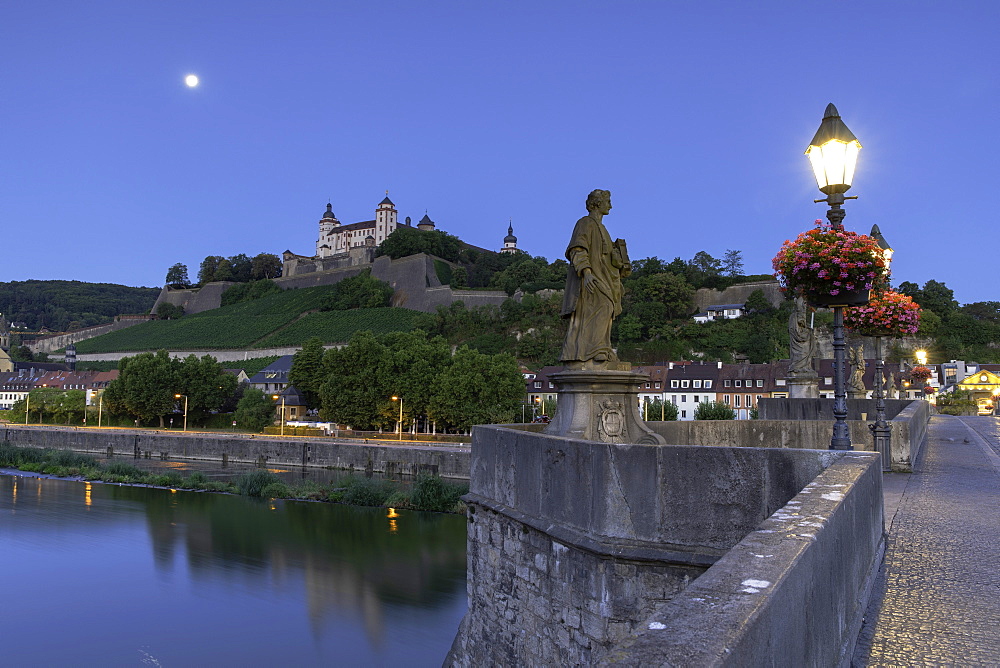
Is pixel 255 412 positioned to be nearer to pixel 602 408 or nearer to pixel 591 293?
pixel 591 293

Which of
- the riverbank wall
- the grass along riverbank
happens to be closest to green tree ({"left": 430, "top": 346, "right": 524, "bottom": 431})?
the riverbank wall

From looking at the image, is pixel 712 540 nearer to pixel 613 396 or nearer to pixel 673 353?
pixel 613 396

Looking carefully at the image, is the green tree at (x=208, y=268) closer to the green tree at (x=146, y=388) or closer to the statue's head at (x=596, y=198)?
the green tree at (x=146, y=388)

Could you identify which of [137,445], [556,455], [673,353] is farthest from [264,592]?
[673,353]

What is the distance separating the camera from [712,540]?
17.5 feet

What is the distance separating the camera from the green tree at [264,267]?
13738 centimetres

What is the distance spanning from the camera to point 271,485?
3722 cm

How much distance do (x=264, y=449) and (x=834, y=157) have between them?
49309mm

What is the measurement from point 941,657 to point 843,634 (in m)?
0.43

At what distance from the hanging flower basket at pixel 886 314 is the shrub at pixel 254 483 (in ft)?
101

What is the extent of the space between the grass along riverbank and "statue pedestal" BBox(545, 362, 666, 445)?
73.0 feet

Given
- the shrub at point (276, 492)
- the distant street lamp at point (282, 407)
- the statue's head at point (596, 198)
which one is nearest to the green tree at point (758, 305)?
the distant street lamp at point (282, 407)

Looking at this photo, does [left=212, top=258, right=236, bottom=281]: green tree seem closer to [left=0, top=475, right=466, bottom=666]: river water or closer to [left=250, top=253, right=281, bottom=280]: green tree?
[left=250, top=253, right=281, bottom=280]: green tree

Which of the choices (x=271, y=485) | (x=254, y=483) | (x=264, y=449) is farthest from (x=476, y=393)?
(x=254, y=483)
